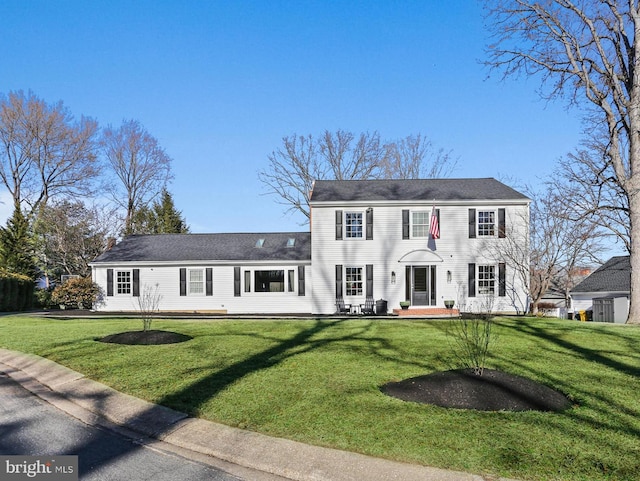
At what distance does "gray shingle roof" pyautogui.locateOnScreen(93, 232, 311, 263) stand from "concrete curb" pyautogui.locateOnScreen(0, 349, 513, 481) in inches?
714

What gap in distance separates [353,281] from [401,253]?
278 centimetres

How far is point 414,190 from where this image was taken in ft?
85.0

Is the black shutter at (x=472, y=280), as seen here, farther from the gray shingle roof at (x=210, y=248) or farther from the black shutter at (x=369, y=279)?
the gray shingle roof at (x=210, y=248)

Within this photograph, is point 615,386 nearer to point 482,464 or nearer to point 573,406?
point 573,406

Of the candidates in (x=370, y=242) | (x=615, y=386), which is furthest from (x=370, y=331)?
(x=370, y=242)

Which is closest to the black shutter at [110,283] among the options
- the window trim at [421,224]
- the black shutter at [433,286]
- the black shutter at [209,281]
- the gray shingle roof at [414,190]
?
the black shutter at [209,281]

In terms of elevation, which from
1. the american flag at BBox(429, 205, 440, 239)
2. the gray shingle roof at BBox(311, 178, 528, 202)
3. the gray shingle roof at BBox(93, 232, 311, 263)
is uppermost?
the gray shingle roof at BBox(311, 178, 528, 202)

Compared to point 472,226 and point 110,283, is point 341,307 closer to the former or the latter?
point 472,226

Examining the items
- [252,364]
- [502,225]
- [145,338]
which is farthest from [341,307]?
[252,364]

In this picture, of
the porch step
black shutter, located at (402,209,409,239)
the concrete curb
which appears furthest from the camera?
black shutter, located at (402,209,409,239)

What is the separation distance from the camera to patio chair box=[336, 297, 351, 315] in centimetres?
2391

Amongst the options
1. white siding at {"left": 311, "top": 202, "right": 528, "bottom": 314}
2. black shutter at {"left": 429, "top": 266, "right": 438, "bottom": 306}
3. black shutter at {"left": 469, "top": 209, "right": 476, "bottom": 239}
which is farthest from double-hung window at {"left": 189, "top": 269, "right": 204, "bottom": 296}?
black shutter at {"left": 469, "top": 209, "right": 476, "bottom": 239}

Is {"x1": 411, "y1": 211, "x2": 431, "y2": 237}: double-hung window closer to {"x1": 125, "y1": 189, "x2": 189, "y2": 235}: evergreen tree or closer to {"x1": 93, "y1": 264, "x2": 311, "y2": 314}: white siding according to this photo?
{"x1": 93, "y1": 264, "x2": 311, "y2": 314}: white siding

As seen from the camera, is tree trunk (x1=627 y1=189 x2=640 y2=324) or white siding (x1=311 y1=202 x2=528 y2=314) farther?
white siding (x1=311 y1=202 x2=528 y2=314)
